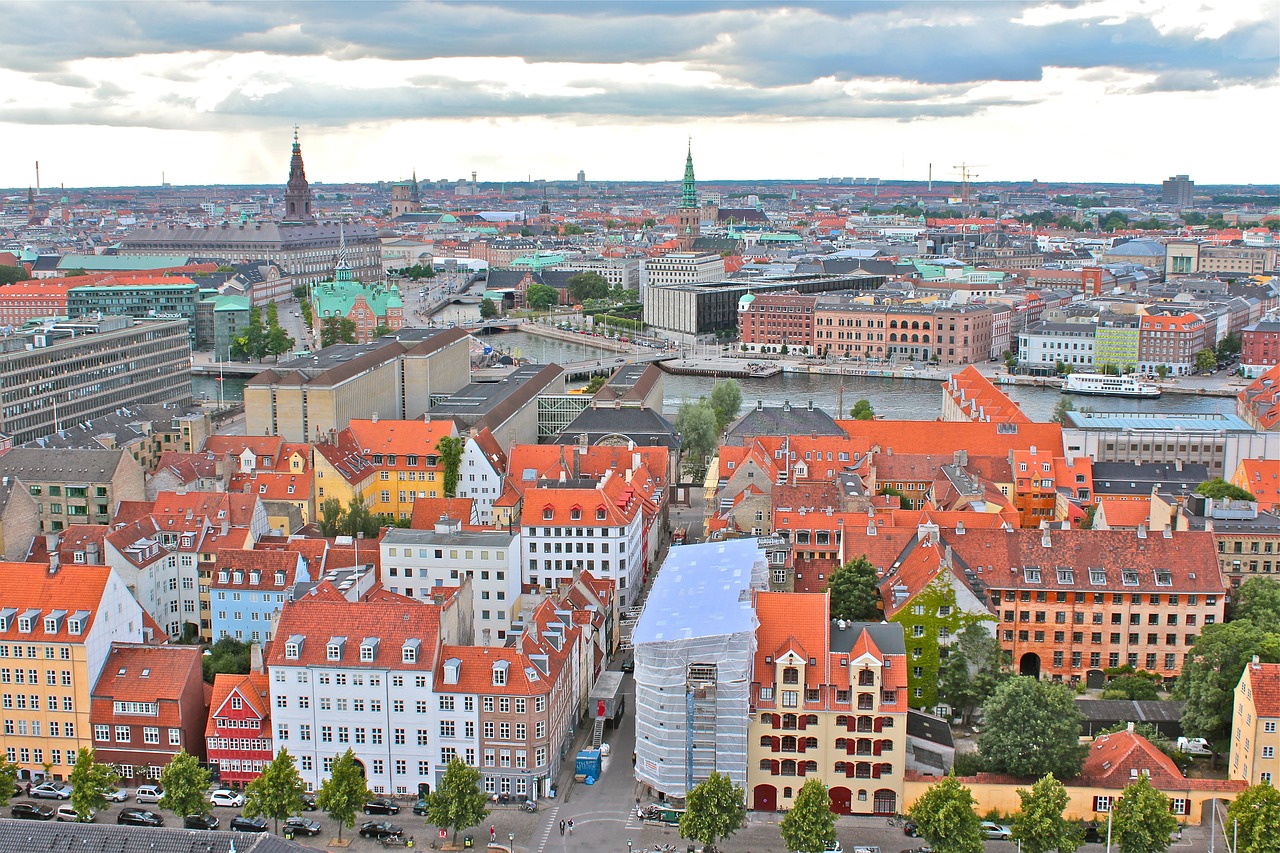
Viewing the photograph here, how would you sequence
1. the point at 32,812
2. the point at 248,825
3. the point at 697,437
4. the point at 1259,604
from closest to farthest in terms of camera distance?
the point at 248,825, the point at 32,812, the point at 1259,604, the point at 697,437

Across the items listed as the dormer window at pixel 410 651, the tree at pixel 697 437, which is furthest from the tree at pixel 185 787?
the tree at pixel 697 437

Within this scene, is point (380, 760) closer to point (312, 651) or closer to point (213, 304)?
point (312, 651)

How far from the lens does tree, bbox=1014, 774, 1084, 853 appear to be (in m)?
34.3

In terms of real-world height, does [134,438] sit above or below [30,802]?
above

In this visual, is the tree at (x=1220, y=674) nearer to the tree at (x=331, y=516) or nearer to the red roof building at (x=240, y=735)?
the red roof building at (x=240, y=735)

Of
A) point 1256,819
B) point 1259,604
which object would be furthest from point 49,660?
point 1259,604

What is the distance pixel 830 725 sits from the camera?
3806cm

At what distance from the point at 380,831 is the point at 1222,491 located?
39409 mm

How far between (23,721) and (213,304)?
107156mm

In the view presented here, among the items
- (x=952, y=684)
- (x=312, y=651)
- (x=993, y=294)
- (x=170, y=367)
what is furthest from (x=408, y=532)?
(x=993, y=294)

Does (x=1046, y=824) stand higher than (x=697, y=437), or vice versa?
(x=697, y=437)

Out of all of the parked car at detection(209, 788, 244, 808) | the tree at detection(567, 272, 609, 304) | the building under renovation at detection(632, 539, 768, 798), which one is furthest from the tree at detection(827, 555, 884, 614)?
the tree at detection(567, 272, 609, 304)

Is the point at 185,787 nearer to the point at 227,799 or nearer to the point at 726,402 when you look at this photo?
the point at 227,799

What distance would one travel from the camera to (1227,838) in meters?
34.7
